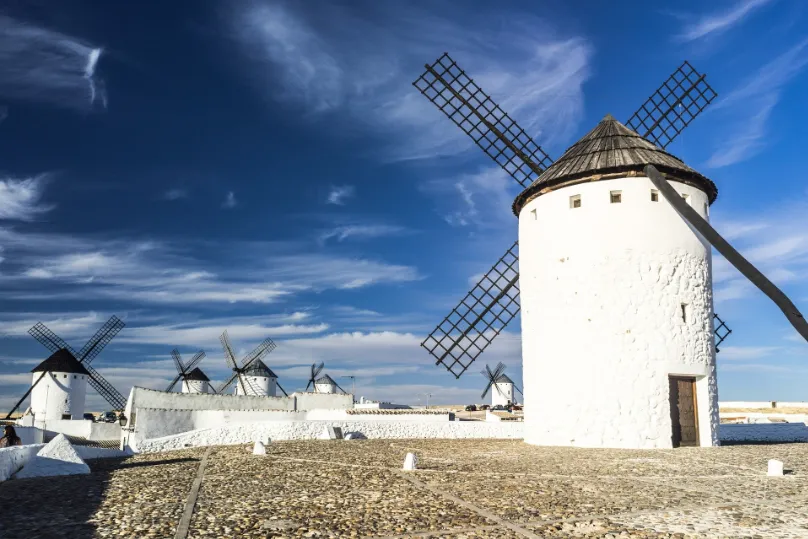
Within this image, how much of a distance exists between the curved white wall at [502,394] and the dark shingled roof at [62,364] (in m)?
38.8

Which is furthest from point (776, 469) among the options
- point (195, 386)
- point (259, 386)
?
point (195, 386)

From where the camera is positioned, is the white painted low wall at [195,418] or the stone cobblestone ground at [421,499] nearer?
the stone cobblestone ground at [421,499]

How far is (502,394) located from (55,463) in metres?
54.5

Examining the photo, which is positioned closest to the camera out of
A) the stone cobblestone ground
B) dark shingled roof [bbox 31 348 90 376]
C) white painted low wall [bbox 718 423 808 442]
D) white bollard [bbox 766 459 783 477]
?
the stone cobblestone ground

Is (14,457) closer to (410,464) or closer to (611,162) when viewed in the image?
(410,464)

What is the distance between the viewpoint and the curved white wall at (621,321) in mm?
14664

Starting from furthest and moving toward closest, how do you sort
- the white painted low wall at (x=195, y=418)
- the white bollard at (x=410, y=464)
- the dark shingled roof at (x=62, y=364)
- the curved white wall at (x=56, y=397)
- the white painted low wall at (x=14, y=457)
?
the dark shingled roof at (x=62, y=364) → the curved white wall at (x=56, y=397) → the white painted low wall at (x=195, y=418) → the white bollard at (x=410, y=464) → the white painted low wall at (x=14, y=457)

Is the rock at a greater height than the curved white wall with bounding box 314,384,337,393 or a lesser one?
greater

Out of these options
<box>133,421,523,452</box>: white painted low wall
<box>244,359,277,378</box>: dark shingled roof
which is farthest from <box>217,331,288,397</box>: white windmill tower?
<box>133,421,523,452</box>: white painted low wall

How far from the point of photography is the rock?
9.73m

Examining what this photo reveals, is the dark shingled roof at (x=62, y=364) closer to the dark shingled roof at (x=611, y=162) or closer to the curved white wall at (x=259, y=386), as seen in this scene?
the curved white wall at (x=259, y=386)

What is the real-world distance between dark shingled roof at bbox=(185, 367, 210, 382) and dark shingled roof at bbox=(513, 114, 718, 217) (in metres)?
47.6

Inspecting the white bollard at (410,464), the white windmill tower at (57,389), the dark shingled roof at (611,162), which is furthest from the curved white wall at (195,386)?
the white bollard at (410,464)

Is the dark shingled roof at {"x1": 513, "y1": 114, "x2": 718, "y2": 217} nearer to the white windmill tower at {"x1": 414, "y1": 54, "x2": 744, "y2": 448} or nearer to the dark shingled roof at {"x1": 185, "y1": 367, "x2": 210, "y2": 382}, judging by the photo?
the white windmill tower at {"x1": 414, "y1": 54, "x2": 744, "y2": 448}
